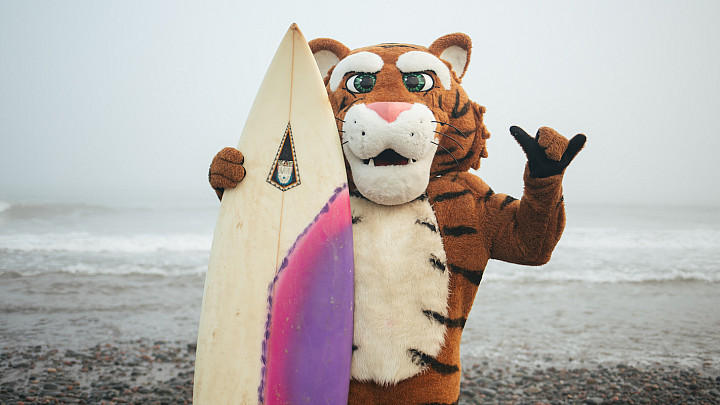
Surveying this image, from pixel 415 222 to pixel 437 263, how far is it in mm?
173

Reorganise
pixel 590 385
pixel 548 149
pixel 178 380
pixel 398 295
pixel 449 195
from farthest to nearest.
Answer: pixel 590 385
pixel 178 380
pixel 449 195
pixel 398 295
pixel 548 149

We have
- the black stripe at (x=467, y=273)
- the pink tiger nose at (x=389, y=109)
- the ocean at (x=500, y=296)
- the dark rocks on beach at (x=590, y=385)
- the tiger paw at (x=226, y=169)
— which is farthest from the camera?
the ocean at (x=500, y=296)

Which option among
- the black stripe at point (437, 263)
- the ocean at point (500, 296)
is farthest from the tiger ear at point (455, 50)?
the ocean at point (500, 296)

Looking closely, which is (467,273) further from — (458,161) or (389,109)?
(389,109)

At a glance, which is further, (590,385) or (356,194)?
(590,385)

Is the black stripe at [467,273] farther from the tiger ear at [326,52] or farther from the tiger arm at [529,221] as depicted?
the tiger ear at [326,52]

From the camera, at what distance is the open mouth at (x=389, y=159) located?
170cm

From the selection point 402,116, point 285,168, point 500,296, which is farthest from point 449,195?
point 500,296

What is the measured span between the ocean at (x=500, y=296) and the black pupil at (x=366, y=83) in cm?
350

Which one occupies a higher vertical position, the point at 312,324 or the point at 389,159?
the point at 389,159

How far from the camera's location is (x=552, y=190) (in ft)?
4.99

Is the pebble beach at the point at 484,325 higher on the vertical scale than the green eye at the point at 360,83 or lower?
lower

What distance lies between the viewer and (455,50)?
6.91 feet

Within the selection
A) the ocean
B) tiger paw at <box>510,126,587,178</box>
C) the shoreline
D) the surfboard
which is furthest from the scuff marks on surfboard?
the ocean
